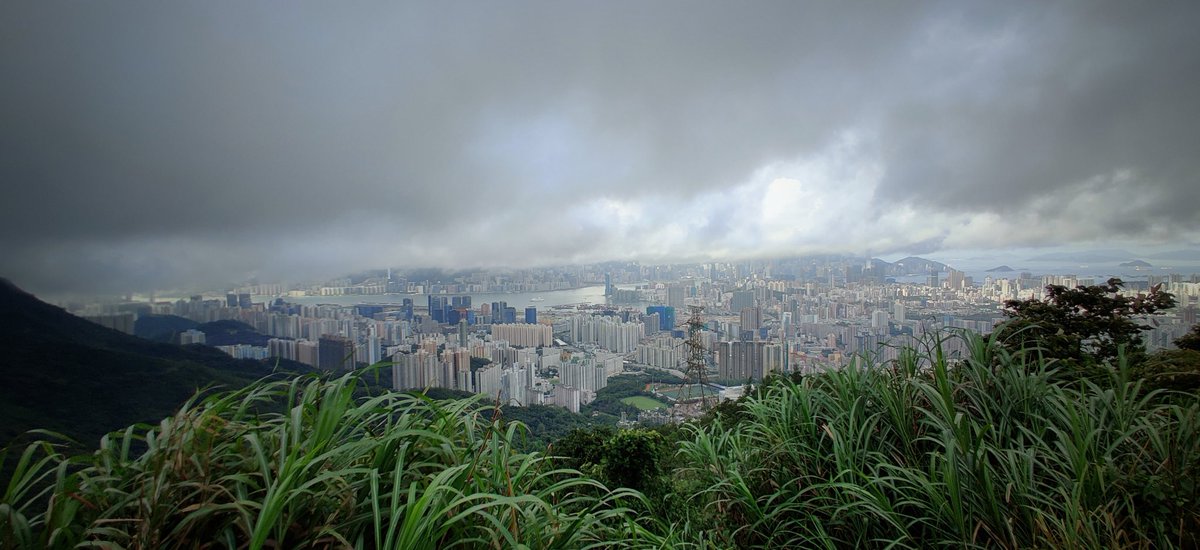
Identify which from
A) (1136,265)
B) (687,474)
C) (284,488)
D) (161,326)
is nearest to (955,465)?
(687,474)

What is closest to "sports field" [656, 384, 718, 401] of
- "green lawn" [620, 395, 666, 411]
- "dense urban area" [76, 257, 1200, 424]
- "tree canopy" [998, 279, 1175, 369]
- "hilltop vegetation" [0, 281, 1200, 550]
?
"dense urban area" [76, 257, 1200, 424]

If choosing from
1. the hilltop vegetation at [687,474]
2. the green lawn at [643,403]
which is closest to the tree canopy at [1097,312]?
the hilltop vegetation at [687,474]

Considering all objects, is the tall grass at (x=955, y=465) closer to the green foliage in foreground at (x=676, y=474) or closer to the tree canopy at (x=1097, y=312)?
the green foliage in foreground at (x=676, y=474)

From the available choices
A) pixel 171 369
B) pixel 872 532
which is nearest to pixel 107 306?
pixel 171 369

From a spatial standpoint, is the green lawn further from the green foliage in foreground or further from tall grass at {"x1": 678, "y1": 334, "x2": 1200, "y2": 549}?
tall grass at {"x1": 678, "y1": 334, "x2": 1200, "y2": 549}

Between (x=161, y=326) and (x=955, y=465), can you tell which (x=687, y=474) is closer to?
(x=955, y=465)

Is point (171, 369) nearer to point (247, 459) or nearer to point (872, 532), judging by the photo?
point (247, 459)
